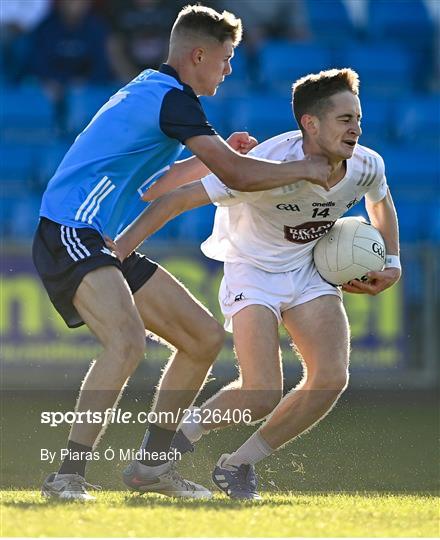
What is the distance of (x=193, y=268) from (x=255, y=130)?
3.12 m

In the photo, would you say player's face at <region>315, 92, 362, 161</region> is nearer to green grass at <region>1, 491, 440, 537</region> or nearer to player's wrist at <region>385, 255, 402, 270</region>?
player's wrist at <region>385, 255, 402, 270</region>

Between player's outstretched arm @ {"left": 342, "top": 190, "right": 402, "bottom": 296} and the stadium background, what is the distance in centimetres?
107

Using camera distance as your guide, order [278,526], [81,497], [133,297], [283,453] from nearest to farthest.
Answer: [278,526] < [81,497] < [133,297] < [283,453]

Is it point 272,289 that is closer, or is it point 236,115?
point 272,289

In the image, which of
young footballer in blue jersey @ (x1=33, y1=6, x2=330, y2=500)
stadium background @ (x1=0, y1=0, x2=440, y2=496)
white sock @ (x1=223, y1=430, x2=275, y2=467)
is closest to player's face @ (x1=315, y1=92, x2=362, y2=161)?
young footballer in blue jersey @ (x1=33, y1=6, x2=330, y2=500)

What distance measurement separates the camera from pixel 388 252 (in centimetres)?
647

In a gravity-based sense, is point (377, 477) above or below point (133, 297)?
below

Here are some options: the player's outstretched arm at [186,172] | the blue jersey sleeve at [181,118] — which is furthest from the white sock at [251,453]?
the blue jersey sleeve at [181,118]

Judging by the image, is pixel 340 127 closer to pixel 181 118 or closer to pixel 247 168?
pixel 247 168

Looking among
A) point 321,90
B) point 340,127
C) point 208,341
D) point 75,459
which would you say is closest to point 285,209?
point 340,127

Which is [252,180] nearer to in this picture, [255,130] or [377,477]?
[377,477]

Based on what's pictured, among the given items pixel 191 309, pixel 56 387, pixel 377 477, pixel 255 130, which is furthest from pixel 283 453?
pixel 255 130

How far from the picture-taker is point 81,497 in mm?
5414

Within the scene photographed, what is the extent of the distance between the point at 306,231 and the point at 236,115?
7.98 metres
